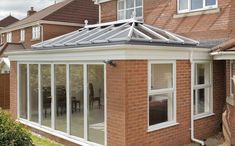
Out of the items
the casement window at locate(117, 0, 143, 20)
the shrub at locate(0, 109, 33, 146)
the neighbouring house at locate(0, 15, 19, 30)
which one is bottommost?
the shrub at locate(0, 109, 33, 146)

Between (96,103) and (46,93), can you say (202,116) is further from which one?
(46,93)

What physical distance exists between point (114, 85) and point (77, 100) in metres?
2.00

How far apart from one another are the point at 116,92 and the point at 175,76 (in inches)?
90.7

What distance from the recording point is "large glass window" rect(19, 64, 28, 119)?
41.7 ft

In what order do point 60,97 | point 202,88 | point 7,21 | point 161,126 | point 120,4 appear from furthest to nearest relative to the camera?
point 7,21 → point 120,4 → point 202,88 → point 60,97 → point 161,126

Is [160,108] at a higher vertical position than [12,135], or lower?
higher

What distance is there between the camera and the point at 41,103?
37.9ft

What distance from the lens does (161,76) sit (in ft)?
29.6

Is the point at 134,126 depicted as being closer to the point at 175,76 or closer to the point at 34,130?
the point at 175,76

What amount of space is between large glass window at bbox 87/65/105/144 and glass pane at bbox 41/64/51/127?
2541 millimetres

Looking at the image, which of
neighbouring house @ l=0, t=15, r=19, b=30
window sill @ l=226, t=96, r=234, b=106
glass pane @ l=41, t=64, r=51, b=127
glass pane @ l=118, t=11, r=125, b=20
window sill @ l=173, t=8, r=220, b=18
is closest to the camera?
window sill @ l=226, t=96, r=234, b=106

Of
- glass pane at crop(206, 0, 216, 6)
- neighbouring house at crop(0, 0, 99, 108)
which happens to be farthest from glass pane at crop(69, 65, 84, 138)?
neighbouring house at crop(0, 0, 99, 108)

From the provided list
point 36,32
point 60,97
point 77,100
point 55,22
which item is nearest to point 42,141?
point 60,97

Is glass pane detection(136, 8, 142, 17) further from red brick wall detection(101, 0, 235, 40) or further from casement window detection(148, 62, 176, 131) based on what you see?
casement window detection(148, 62, 176, 131)
